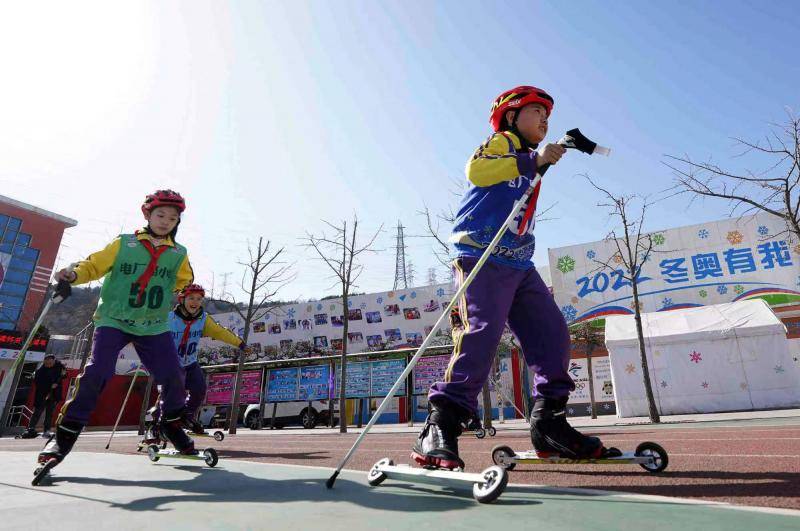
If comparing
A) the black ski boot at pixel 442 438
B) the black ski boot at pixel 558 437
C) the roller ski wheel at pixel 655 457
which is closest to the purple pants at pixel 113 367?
the black ski boot at pixel 442 438

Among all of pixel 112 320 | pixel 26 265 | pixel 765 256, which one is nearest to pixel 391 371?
pixel 112 320

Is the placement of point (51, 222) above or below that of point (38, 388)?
above

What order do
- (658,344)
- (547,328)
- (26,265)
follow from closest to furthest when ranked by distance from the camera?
1. (547,328)
2. (658,344)
3. (26,265)

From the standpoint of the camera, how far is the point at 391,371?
49.8 ft

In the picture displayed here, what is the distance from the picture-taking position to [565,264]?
21.0 meters

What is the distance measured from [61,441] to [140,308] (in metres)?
0.91

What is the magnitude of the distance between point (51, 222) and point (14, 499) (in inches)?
1162

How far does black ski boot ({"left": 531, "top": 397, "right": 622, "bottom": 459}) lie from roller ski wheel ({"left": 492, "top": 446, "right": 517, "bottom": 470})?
0.15 m

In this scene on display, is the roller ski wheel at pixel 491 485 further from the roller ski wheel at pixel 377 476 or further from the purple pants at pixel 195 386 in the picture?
the purple pants at pixel 195 386

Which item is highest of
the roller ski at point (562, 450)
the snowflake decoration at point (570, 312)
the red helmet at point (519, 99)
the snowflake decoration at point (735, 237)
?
the snowflake decoration at point (735, 237)

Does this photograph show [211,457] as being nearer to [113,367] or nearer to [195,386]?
[113,367]

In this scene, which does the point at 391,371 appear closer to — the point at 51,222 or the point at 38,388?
the point at 38,388

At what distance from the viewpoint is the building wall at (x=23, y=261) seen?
2259 centimetres

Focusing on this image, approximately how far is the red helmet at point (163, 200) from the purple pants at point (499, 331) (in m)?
2.32
